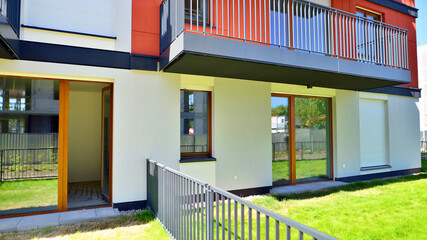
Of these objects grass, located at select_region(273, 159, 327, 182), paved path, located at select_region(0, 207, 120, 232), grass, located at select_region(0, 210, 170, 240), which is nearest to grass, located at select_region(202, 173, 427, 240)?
grass, located at select_region(273, 159, 327, 182)

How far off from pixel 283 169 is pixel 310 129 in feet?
4.90

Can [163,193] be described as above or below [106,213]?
above

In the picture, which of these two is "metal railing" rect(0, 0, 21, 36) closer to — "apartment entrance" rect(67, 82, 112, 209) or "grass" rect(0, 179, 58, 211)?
"grass" rect(0, 179, 58, 211)

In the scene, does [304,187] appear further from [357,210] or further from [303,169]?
[357,210]

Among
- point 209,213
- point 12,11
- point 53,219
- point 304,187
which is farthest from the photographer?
point 304,187

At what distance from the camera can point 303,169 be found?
23.2ft

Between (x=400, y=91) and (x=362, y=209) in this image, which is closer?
(x=362, y=209)

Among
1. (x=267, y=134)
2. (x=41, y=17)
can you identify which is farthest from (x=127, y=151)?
(x=267, y=134)

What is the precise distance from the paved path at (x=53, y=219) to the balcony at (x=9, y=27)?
2555 mm

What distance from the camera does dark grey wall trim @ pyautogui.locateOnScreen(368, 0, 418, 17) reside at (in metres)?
8.61

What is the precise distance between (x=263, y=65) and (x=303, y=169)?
3.73 meters

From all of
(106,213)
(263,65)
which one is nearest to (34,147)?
(106,213)

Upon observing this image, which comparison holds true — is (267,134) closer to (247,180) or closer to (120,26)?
(247,180)

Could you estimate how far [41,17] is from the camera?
434cm
